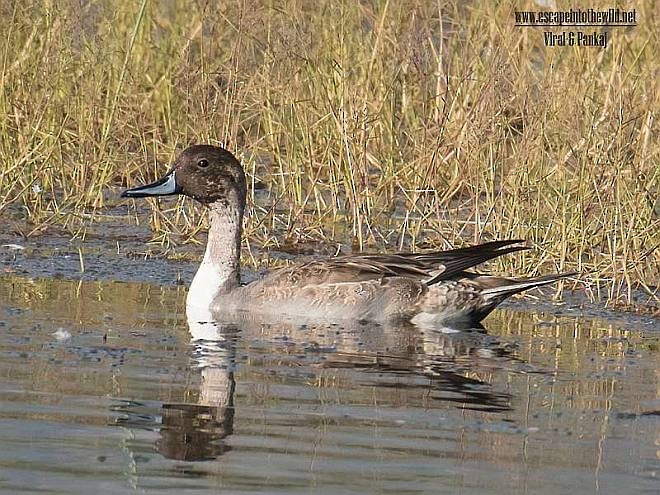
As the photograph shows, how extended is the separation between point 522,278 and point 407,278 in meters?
0.59

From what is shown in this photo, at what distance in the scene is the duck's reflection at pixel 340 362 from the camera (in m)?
5.70

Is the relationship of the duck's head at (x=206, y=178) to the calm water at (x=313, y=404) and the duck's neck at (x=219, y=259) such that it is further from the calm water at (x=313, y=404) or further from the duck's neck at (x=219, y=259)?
the calm water at (x=313, y=404)

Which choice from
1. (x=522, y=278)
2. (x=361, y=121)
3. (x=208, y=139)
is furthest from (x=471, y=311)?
(x=208, y=139)

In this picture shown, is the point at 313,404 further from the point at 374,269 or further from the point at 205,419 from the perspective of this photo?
the point at 374,269

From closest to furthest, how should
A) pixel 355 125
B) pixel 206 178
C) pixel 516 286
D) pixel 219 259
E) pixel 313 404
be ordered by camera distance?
pixel 313 404 < pixel 516 286 < pixel 219 259 < pixel 206 178 < pixel 355 125

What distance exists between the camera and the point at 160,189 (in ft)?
30.7

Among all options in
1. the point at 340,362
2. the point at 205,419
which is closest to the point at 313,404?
the point at 205,419

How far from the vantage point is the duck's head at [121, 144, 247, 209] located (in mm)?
9422

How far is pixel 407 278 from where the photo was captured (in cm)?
889

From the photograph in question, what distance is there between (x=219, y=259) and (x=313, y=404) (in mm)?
3119

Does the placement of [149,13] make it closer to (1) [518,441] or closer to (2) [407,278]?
(2) [407,278]

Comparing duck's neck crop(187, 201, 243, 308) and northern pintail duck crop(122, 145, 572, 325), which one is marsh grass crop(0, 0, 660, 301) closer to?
northern pintail duck crop(122, 145, 572, 325)

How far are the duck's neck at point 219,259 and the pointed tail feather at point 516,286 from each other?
136 cm

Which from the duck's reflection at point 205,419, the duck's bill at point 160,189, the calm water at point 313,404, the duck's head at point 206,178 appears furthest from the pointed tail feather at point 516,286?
the duck's reflection at point 205,419
